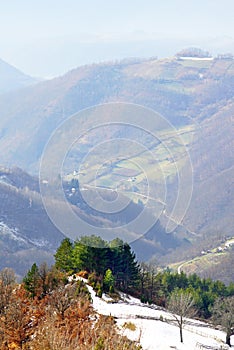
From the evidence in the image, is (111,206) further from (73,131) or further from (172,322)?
(172,322)

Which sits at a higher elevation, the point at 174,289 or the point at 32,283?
the point at 174,289

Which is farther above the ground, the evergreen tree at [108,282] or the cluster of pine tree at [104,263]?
the cluster of pine tree at [104,263]

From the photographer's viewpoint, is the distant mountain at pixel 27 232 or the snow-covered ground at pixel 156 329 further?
the distant mountain at pixel 27 232

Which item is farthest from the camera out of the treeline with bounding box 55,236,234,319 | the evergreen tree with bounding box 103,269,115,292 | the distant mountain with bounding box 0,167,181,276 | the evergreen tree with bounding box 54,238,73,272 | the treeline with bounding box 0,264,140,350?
the distant mountain with bounding box 0,167,181,276

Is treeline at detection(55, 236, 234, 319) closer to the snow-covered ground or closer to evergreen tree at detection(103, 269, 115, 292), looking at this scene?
evergreen tree at detection(103, 269, 115, 292)

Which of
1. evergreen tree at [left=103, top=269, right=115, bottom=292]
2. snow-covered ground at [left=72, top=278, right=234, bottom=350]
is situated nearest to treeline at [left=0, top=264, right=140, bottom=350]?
snow-covered ground at [left=72, top=278, right=234, bottom=350]

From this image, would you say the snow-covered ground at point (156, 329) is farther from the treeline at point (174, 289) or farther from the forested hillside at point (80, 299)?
the treeline at point (174, 289)

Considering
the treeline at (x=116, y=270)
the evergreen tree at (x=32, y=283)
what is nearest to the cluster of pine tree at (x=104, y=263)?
the treeline at (x=116, y=270)

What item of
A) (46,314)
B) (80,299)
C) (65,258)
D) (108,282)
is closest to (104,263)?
(108,282)

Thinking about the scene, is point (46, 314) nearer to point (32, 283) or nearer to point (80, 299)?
point (80, 299)

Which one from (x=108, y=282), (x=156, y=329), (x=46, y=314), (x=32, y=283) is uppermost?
(x=108, y=282)
